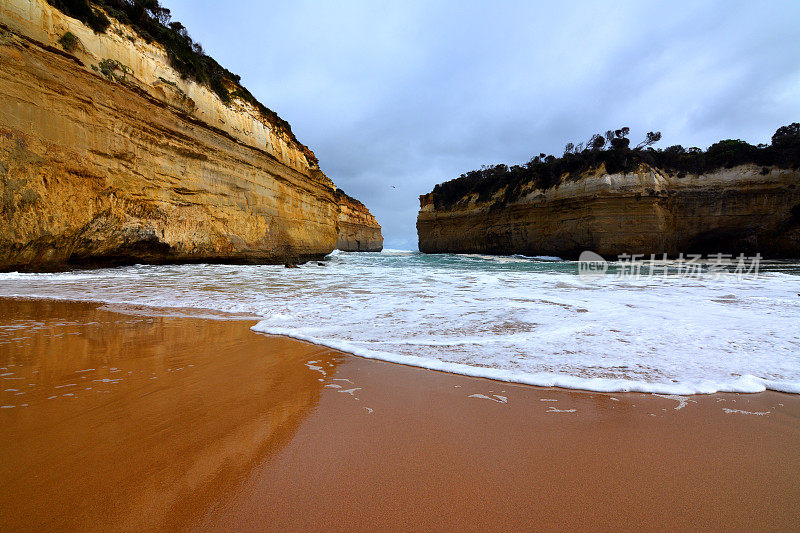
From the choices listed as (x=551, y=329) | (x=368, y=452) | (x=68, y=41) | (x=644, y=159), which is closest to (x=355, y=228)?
(x=644, y=159)

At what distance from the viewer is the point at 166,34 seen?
11172mm

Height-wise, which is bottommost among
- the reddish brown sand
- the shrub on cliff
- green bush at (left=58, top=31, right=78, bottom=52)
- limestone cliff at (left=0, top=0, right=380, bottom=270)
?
the reddish brown sand

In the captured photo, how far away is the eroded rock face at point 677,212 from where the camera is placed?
64.1 feet

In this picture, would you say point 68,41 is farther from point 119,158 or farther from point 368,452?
point 368,452

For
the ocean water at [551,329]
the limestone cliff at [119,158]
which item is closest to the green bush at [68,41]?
the limestone cliff at [119,158]

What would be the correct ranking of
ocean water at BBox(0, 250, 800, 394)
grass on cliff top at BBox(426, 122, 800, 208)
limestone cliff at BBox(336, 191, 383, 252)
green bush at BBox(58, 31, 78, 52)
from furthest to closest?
limestone cliff at BBox(336, 191, 383, 252) → grass on cliff top at BBox(426, 122, 800, 208) → green bush at BBox(58, 31, 78, 52) → ocean water at BBox(0, 250, 800, 394)

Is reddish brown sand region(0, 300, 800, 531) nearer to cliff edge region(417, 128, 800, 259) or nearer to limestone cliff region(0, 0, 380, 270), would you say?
limestone cliff region(0, 0, 380, 270)

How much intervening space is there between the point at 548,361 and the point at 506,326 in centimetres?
99

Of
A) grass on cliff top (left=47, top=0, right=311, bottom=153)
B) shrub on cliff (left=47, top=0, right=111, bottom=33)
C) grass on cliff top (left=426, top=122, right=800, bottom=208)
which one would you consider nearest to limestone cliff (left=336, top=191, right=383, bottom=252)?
grass on cliff top (left=426, top=122, right=800, bottom=208)

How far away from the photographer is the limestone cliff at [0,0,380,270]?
7.25 meters

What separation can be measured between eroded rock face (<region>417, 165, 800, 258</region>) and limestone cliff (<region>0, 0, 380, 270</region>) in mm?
19389

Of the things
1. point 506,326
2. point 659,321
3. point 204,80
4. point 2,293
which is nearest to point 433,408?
point 506,326

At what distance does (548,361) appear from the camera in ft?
7.27

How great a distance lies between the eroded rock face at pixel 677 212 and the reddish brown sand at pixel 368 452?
75.9 feet
